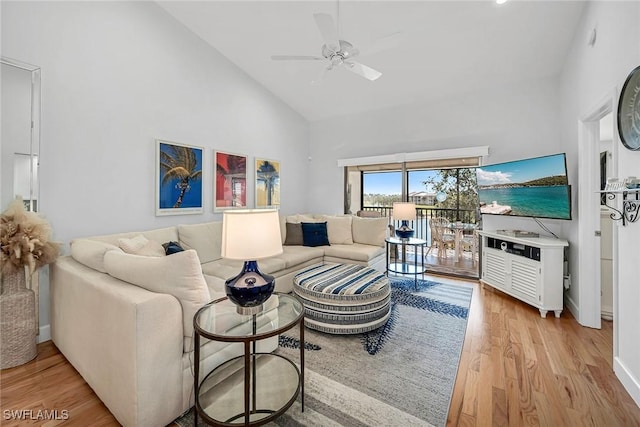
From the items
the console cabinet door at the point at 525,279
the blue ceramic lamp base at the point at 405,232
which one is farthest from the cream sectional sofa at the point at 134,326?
the console cabinet door at the point at 525,279

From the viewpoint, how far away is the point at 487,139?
4.05 meters

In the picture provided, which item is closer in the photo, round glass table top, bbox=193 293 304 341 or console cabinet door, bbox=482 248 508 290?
round glass table top, bbox=193 293 304 341

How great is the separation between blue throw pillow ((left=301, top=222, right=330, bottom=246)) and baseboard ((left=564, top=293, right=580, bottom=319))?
120 inches

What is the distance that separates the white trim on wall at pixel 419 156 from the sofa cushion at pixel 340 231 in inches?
48.3

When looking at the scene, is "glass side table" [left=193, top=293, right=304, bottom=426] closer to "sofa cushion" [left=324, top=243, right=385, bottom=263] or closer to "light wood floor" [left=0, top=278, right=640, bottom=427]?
"light wood floor" [left=0, top=278, right=640, bottom=427]

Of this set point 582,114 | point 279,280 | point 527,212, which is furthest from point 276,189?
point 582,114

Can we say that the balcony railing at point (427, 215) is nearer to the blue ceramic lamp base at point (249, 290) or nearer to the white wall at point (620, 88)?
the white wall at point (620, 88)

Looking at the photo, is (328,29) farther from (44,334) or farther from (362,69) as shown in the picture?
(44,334)

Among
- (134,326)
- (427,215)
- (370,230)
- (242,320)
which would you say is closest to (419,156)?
(427,215)

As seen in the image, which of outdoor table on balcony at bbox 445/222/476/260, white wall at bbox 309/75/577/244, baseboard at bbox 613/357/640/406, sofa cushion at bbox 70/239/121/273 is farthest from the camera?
outdoor table on balcony at bbox 445/222/476/260

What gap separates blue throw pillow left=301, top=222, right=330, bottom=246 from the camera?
4.32 metres

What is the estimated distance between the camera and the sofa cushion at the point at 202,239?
3207 millimetres

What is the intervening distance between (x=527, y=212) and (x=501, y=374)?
2246 millimetres

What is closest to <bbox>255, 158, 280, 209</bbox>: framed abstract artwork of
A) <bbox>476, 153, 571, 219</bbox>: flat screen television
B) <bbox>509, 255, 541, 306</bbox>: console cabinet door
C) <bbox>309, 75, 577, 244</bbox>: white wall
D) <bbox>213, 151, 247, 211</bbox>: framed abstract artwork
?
<bbox>213, 151, 247, 211</bbox>: framed abstract artwork
